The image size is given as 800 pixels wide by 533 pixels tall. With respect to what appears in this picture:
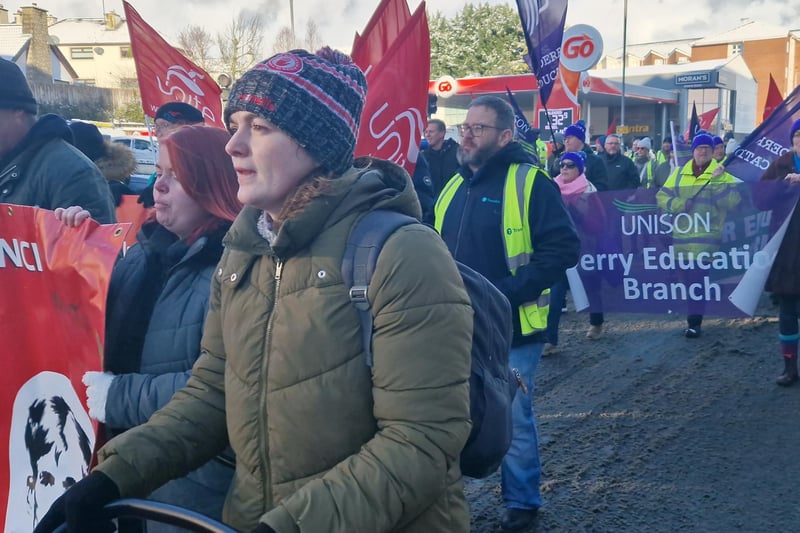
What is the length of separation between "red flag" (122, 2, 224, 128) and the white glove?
430cm

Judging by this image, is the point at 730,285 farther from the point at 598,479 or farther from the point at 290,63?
the point at 290,63

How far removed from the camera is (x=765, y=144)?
7758 mm

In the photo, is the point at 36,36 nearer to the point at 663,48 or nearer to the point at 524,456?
the point at 524,456

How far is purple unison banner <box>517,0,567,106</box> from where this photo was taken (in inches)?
309

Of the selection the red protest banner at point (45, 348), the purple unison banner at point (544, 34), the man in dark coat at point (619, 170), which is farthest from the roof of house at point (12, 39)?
the red protest banner at point (45, 348)

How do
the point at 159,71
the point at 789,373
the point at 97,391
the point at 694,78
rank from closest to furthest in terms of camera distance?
the point at 97,391, the point at 789,373, the point at 159,71, the point at 694,78

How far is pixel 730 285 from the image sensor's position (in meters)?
7.34

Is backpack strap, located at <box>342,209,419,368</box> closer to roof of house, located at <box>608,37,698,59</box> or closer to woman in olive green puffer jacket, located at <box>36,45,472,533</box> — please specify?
woman in olive green puffer jacket, located at <box>36,45,472,533</box>

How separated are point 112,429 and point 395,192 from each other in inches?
52.8

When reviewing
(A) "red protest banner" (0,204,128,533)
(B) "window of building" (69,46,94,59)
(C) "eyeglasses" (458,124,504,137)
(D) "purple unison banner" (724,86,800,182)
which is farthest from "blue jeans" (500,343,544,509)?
(B) "window of building" (69,46,94,59)

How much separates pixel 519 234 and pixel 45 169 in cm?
230

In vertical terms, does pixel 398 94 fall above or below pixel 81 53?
below

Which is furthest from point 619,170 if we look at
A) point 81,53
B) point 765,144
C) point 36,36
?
point 81,53

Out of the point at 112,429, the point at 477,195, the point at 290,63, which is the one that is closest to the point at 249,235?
the point at 290,63
